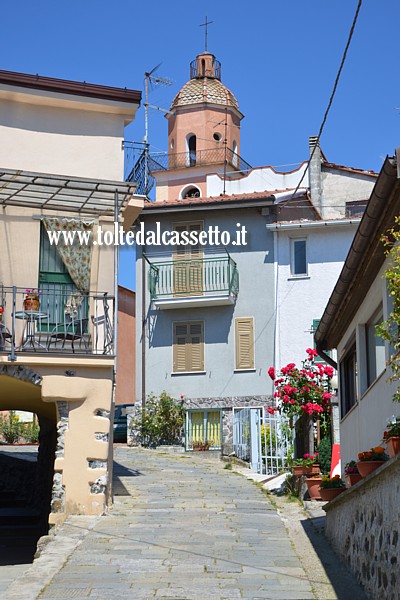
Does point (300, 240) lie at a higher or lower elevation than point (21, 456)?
higher

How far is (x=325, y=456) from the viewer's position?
1734 centimetres

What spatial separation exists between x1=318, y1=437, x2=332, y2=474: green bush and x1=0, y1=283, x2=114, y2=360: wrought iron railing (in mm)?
4339

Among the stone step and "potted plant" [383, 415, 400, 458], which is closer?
"potted plant" [383, 415, 400, 458]

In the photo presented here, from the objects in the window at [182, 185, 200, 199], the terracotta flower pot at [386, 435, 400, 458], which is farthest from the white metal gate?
the window at [182, 185, 200, 199]

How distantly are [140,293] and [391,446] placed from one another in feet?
74.9

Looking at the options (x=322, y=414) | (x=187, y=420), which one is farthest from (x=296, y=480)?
(x=187, y=420)

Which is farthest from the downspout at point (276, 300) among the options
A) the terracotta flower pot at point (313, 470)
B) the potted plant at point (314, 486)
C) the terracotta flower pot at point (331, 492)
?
the terracotta flower pot at point (331, 492)

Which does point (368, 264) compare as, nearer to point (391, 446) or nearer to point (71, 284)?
point (391, 446)

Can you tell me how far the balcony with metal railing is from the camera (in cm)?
3025

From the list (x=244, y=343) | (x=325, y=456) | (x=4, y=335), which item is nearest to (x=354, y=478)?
(x=325, y=456)

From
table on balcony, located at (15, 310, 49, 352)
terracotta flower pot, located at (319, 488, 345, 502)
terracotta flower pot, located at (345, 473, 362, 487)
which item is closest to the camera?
terracotta flower pot, located at (345, 473, 362, 487)

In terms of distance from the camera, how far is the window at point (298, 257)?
30375 mm

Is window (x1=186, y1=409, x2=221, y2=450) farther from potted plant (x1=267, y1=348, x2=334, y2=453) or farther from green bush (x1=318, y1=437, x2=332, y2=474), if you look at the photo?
green bush (x1=318, y1=437, x2=332, y2=474)

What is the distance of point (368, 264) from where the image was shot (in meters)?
11.4
